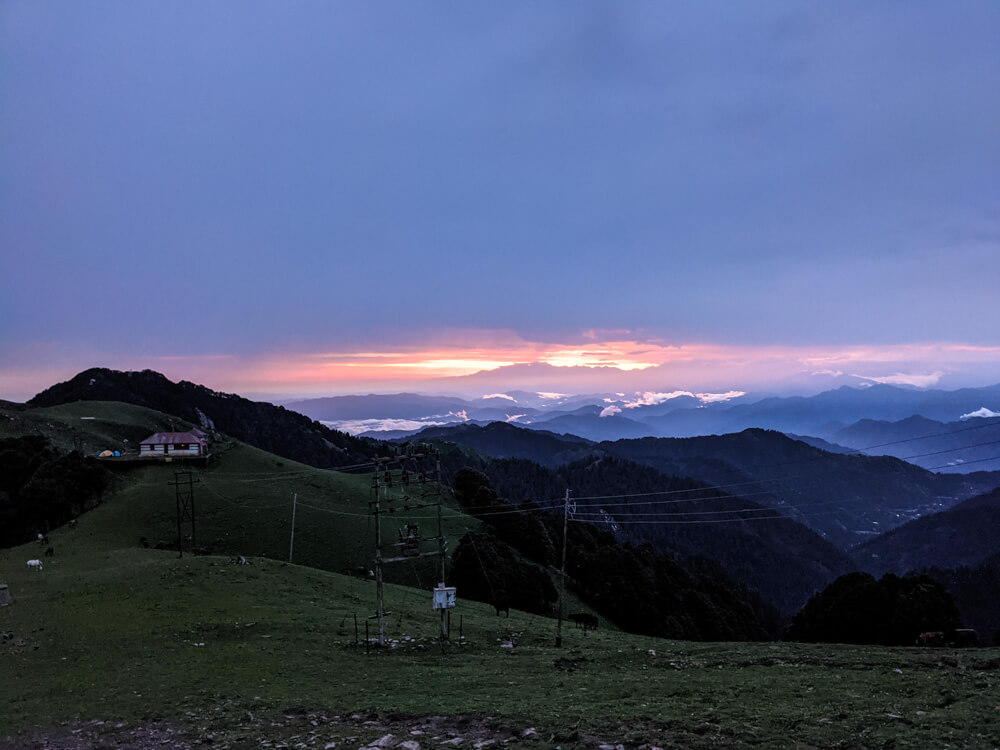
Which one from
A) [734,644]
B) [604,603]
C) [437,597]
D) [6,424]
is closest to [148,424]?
[6,424]

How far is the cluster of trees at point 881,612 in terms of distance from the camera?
58.7 m

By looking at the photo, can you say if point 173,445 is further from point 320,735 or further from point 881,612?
point 881,612

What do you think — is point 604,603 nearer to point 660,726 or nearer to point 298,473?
point 298,473

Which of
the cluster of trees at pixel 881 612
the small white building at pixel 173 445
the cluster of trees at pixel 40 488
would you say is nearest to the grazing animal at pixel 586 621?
the cluster of trees at pixel 881 612

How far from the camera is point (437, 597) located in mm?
34656

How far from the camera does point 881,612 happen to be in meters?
63.6

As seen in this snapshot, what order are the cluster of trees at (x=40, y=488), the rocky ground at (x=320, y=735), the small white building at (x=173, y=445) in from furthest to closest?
1. the small white building at (x=173, y=445)
2. the cluster of trees at (x=40, y=488)
3. the rocky ground at (x=320, y=735)

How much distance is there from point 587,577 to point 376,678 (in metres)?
70.4

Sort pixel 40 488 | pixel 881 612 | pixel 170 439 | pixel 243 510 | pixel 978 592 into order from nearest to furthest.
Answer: pixel 881 612, pixel 40 488, pixel 243 510, pixel 170 439, pixel 978 592

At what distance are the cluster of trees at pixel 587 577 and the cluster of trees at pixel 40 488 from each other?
51994 millimetres

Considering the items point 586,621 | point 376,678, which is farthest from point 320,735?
point 586,621

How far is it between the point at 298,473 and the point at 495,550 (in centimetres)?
4069

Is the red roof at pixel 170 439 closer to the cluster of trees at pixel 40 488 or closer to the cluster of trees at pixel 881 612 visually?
the cluster of trees at pixel 40 488

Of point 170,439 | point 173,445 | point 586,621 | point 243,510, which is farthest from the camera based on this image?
point 170,439
